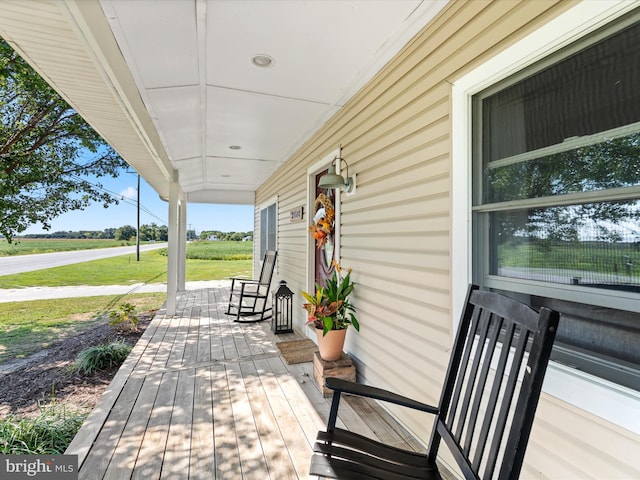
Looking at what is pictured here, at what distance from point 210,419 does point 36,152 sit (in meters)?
6.68

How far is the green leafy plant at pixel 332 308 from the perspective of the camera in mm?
2691

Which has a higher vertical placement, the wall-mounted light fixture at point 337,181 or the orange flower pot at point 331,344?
the wall-mounted light fixture at point 337,181

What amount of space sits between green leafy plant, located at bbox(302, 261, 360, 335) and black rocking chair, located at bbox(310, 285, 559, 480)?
1.29 m

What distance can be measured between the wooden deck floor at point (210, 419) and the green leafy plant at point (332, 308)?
1.91 feet

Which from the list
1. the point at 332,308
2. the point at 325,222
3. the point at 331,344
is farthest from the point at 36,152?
the point at 331,344

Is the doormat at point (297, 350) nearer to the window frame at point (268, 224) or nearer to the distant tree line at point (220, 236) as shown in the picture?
the window frame at point (268, 224)

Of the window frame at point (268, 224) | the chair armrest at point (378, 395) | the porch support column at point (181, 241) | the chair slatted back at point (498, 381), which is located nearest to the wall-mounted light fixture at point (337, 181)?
the chair slatted back at point (498, 381)

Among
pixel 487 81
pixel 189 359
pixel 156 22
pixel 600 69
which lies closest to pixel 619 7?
pixel 600 69

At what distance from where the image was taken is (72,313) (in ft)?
21.6

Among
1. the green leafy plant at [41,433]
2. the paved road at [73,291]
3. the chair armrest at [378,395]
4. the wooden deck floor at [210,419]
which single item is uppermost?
the chair armrest at [378,395]

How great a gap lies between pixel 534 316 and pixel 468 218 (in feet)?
2.80

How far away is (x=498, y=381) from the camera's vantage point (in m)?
1.01

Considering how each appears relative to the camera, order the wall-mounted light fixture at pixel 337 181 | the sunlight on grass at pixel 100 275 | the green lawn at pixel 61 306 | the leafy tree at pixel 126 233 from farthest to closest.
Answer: the leafy tree at pixel 126 233 < the sunlight on grass at pixel 100 275 < the green lawn at pixel 61 306 < the wall-mounted light fixture at pixel 337 181

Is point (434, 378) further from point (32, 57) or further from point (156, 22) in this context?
point (32, 57)
